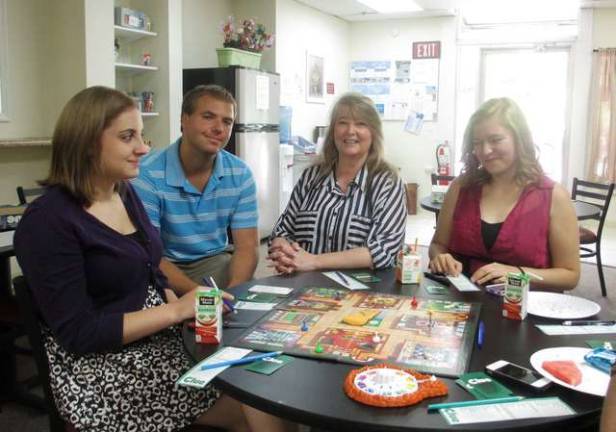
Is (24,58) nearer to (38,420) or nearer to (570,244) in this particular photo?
(38,420)

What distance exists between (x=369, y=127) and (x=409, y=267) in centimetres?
66

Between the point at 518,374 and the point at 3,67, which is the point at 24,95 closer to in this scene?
the point at 3,67

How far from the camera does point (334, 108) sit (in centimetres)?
238

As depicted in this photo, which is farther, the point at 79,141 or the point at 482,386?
the point at 79,141

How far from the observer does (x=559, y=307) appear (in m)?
1.62

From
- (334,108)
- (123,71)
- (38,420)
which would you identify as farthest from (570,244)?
(123,71)

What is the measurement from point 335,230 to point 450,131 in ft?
18.7

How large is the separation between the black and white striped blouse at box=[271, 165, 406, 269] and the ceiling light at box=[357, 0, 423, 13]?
464cm

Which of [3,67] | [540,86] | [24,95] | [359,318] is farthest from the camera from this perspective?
[540,86]

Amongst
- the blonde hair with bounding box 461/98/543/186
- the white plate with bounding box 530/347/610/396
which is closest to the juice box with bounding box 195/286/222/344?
the white plate with bounding box 530/347/610/396

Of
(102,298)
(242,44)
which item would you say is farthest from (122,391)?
(242,44)

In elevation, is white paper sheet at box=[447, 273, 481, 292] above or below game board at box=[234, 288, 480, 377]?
above

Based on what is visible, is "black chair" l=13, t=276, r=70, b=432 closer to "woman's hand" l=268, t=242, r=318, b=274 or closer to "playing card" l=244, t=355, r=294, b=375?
"playing card" l=244, t=355, r=294, b=375

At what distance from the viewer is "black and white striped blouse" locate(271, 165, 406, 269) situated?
222 cm
